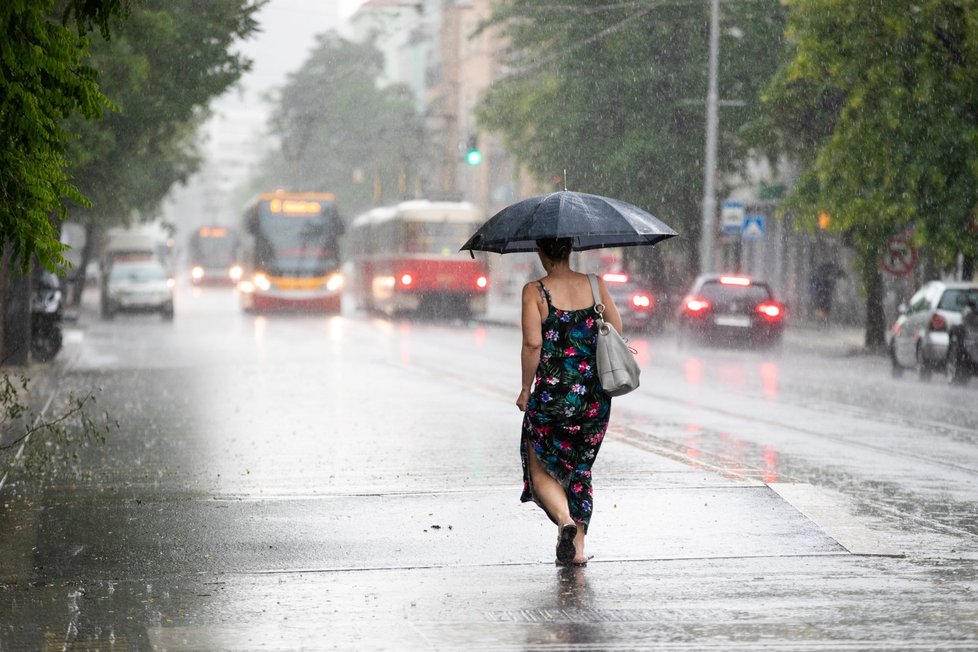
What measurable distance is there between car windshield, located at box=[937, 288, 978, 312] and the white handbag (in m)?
Result: 18.2

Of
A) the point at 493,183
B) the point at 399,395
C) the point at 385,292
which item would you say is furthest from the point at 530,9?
the point at 493,183

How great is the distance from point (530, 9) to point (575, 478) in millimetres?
37481

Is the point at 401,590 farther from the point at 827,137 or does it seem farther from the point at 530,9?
the point at 530,9

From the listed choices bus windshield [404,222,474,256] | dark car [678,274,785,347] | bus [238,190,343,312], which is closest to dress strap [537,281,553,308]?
dark car [678,274,785,347]

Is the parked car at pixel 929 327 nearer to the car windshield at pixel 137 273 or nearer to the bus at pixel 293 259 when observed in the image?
the bus at pixel 293 259

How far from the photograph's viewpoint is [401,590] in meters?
8.00

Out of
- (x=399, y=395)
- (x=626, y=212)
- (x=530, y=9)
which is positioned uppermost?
(x=530, y=9)

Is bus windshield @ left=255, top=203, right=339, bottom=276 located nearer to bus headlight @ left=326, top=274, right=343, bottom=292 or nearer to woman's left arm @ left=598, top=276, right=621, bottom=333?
bus headlight @ left=326, top=274, right=343, bottom=292

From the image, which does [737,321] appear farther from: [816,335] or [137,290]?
[137,290]

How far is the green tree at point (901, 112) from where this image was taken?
27.2 metres

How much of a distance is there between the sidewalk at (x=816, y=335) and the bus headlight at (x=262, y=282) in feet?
20.0

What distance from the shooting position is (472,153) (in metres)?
43.2

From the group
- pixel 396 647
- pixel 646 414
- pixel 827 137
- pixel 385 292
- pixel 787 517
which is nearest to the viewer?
pixel 396 647

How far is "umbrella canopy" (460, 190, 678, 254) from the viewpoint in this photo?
864cm
